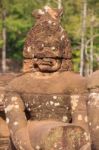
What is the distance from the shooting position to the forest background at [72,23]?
34.3m

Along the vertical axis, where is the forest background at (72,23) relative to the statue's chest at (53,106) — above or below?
below

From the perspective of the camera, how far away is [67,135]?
187 inches

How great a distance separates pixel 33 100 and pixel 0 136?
0.70 metres

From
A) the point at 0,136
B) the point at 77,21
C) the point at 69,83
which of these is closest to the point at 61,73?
the point at 69,83

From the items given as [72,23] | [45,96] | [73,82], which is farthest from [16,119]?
[72,23]

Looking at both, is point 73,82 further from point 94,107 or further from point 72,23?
point 72,23

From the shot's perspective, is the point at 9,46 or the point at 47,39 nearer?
the point at 47,39

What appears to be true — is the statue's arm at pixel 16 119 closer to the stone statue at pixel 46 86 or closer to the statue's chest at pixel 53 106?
the stone statue at pixel 46 86

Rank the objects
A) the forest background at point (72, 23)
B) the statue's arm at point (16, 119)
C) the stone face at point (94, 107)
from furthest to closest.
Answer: the forest background at point (72, 23), the stone face at point (94, 107), the statue's arm at point (16, 119)

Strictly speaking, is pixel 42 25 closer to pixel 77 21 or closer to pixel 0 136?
pixel 0 136

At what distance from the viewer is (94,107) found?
5195 millimetres

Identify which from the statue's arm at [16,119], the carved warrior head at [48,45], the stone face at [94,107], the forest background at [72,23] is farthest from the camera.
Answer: the forest background at [72,23]

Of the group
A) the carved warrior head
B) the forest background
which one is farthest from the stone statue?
the forest background

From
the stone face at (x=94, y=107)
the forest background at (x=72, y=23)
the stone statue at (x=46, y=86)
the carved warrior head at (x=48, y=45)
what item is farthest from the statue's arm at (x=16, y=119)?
the forest background at (x=72, y=23)
